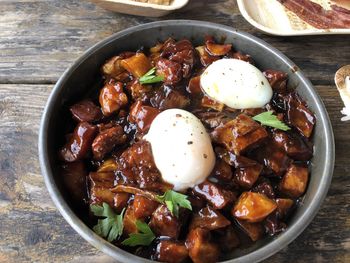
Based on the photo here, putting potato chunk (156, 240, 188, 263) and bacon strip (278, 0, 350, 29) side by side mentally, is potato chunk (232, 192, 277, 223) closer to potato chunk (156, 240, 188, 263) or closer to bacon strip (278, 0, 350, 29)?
potato chunk (156, 240, 188, 263)

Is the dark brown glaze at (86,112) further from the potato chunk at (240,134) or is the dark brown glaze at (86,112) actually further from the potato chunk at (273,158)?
the potato chunk at (273,158)

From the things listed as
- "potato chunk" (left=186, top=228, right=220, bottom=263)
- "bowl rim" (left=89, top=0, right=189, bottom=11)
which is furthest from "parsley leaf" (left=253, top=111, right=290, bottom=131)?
"bowl rim" (left=89, top=0, right=189, bottom=11)

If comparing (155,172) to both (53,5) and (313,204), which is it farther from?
(53,5)

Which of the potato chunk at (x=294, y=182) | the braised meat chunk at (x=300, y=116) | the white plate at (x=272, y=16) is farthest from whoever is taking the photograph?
the white plate at (x=272, y=16)

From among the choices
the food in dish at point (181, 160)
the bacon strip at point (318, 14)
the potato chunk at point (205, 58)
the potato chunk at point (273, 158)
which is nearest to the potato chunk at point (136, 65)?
the food in dish at point (181, 160)

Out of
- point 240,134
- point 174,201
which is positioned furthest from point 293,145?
point 174,201

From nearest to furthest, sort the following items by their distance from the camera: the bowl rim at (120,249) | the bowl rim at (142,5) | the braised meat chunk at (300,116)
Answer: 1. the bowl rim at (120,249)
2. the braised meat chunk at (300,116)
3. the bowl rim at (142,5)
